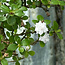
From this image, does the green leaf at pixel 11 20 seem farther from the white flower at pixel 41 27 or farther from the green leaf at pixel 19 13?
the white flower at pixel 41 27

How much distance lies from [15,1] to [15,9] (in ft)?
0.48

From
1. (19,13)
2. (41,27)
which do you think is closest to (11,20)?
(19,13)

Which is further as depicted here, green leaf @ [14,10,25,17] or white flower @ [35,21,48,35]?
white flower @ [35,21,48,35]

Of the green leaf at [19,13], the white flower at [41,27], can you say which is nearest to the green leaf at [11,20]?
the green leaf at [19,13]

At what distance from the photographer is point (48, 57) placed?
1386 millimetres

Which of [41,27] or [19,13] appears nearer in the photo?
[19,13]

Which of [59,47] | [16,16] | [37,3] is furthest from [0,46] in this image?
[59,47]


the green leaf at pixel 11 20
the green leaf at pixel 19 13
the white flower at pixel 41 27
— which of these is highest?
the green leaf at pixel 19 13

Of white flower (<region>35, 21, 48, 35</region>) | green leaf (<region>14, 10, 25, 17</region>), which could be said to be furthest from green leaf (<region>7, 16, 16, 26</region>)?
white flower (<region>35, 21, 48, 35</region>)

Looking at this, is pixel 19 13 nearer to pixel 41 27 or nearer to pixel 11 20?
pixel 11 20

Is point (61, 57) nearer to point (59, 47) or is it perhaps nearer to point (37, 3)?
point (59, 47)

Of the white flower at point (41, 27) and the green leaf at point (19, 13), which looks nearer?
the green leaf at point (19, 13)

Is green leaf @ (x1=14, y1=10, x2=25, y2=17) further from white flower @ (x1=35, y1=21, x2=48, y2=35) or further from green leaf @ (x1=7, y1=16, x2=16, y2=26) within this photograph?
white flower @ (x1=35, y1=21, x2=48, y2=35)

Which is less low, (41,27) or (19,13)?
(19,13)
